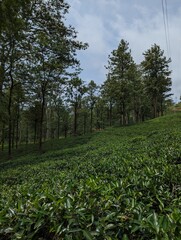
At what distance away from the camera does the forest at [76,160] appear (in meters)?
1.89

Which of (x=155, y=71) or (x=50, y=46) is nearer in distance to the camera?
(x=50, y=46)

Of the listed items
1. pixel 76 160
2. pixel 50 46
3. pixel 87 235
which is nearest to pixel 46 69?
pixel 50 46

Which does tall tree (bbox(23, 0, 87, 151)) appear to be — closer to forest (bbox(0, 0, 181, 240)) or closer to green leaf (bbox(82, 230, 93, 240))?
forest (bbox(0, 0, 181, 240))

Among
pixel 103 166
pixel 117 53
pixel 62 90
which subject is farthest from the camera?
pixel 117 53

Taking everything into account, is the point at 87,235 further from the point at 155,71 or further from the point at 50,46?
the point at 155,71

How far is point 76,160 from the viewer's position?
8406 millimetres

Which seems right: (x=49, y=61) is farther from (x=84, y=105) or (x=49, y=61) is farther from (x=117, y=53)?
(x=84, y=105)

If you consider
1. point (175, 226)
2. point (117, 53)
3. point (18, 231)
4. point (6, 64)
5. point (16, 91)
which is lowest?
point (18, 231)

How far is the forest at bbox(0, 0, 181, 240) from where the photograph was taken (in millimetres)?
1889

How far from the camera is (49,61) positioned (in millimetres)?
18500

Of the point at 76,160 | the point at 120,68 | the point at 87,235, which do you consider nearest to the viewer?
the point at 87,235

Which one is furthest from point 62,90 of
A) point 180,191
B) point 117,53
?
point 180,191

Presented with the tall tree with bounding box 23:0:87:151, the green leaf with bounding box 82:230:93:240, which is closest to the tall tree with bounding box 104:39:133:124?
the tall tree with bounding box 23:0:87:151

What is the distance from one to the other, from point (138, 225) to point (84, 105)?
129 feet
